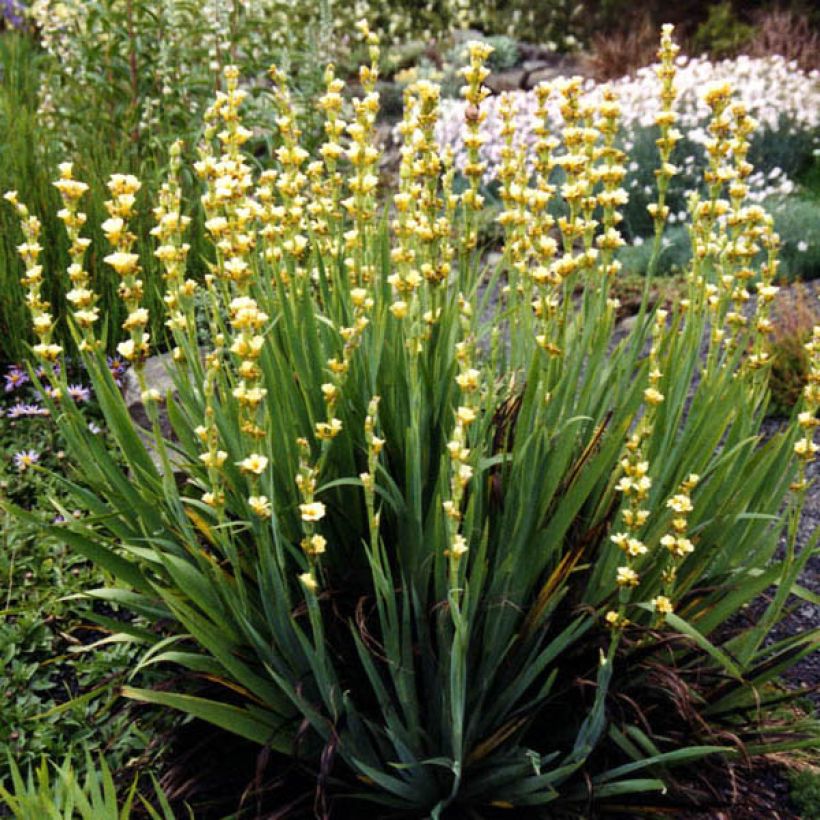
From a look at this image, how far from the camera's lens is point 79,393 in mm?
3656

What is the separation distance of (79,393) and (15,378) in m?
0.40

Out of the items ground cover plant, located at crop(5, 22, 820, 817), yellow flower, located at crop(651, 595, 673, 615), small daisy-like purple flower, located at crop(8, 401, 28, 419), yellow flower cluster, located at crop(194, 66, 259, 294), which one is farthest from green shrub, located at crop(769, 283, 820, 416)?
small daisy-like purple flower, located at crop(8, 401, 28, 419)

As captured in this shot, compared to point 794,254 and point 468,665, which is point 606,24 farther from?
point 468,665

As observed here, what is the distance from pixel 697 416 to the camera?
233cm

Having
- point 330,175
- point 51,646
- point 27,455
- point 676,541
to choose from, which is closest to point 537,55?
point 27,455

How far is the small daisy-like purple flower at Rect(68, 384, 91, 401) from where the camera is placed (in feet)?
12.0

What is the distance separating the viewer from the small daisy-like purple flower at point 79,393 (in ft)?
12.0

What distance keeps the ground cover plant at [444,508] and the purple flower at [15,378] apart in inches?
67.5

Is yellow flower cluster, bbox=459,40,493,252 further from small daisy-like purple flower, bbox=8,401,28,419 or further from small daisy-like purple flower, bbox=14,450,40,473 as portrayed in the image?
small daisy-like purple flower, bbox=8,401,28,419

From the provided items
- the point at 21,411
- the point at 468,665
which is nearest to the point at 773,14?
the point at 21,411

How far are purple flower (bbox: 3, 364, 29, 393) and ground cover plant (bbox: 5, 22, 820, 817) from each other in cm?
172

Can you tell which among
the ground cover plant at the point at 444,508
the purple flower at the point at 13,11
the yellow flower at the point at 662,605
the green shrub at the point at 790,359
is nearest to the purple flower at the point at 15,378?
the ground cover plant at the point at 444,508

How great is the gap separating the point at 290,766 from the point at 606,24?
1213 cm

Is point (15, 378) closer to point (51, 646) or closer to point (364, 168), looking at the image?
point (51, 646)
